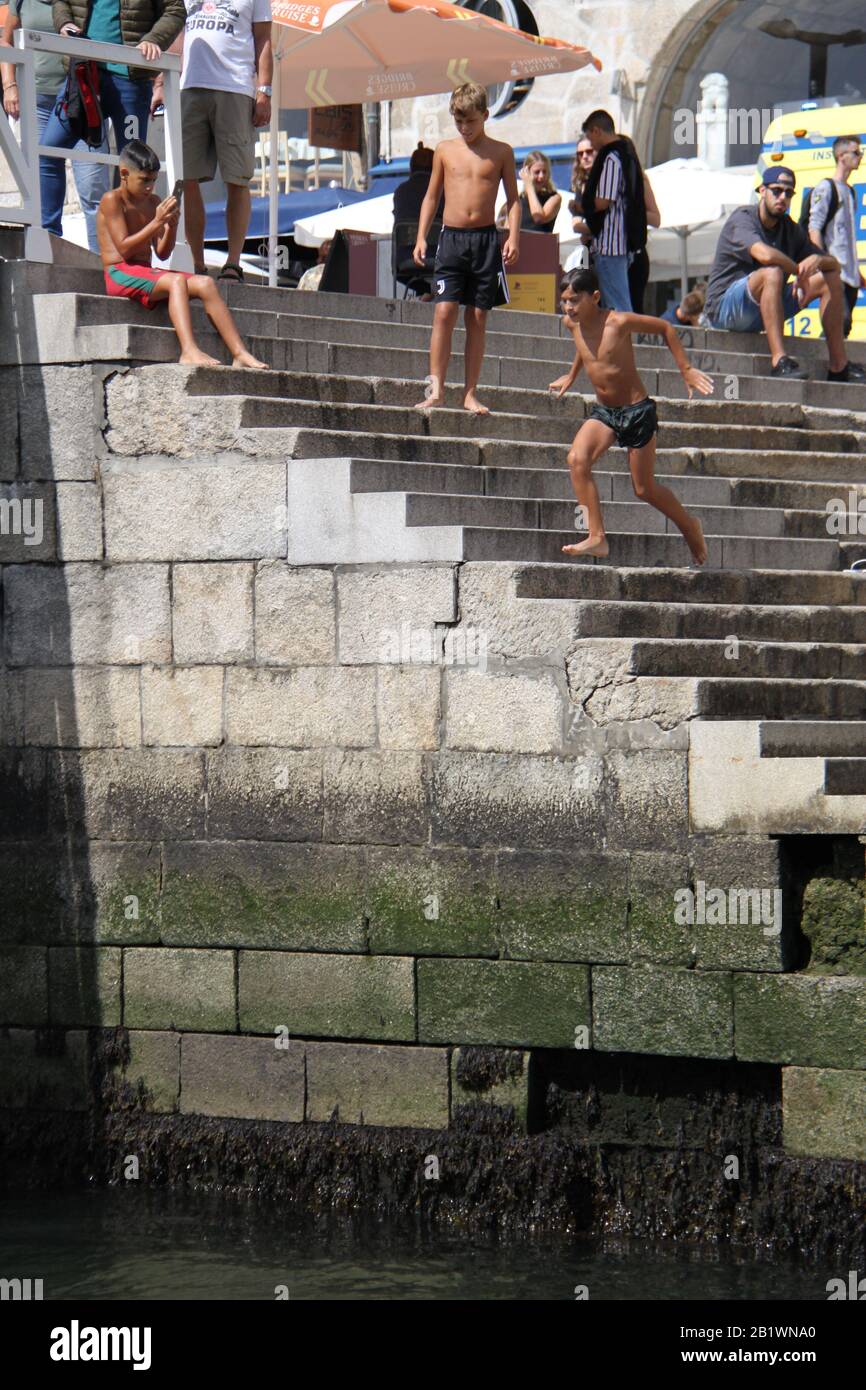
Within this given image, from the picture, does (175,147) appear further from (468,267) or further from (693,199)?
(693,199)

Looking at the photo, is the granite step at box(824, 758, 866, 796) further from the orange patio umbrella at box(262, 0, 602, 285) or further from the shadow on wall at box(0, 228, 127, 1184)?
the orange patio umbrella at box(262, 0, 602, 285)

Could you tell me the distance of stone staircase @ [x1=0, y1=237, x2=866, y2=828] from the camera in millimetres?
9320

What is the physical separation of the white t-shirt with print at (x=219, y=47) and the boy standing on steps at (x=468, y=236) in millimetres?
1161

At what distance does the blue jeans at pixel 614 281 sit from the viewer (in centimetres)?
1363

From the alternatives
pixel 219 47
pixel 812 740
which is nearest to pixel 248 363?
pixel 219 47

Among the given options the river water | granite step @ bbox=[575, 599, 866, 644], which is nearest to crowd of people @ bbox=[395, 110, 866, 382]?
granite step @ bbox=[575, 599, 866, 644]

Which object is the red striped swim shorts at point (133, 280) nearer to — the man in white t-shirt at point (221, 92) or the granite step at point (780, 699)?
the man in white t-shirt at point (221, 92)

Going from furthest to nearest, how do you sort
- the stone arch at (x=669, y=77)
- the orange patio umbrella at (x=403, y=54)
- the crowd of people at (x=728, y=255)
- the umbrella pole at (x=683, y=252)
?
the stone arch at (x=669, y=77) → the umbrella pole at (x=683, y=252) → the orange patio umbrella at (x=403, y=54) → the crowd of people at (x=728, y=255)

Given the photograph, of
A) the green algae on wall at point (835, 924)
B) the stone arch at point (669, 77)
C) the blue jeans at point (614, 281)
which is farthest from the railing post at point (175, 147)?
the stone arch at point (669, 77)

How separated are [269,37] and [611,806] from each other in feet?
16.3

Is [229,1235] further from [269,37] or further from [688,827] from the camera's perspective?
[269,37]

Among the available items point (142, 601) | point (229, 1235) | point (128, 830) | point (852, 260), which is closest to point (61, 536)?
point (142, 601)

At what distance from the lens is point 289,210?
68.9ft

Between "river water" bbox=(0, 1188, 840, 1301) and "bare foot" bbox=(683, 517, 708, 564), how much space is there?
9.88 ft
